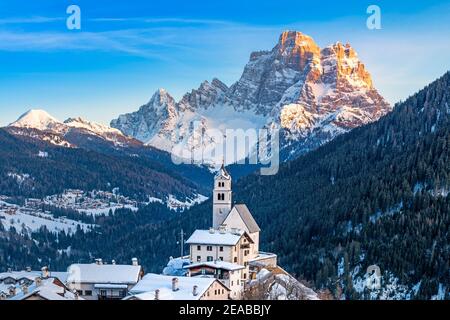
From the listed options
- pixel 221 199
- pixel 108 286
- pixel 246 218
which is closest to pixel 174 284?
pixel 108 286

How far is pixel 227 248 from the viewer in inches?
3228

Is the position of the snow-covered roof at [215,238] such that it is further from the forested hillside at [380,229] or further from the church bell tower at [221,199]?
the forested hillside at [380,229]

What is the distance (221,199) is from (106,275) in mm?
28195

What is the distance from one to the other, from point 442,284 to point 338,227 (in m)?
38.3

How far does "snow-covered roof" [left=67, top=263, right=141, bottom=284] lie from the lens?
230 ft

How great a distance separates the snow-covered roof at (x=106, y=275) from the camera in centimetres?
7000

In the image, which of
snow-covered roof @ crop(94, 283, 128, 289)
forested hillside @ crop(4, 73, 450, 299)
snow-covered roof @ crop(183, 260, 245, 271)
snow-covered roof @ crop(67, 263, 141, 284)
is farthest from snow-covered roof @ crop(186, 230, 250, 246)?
forested hillside @ crop(4, 73, 450, 299)

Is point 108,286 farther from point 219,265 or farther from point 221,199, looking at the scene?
point 221,199

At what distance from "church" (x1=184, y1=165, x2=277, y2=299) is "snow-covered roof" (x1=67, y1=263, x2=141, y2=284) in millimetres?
5962

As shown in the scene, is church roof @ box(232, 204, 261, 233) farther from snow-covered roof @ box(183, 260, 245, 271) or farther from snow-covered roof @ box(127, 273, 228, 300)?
Answer: snow-covered roof @ box(127, 273, 228, 300)

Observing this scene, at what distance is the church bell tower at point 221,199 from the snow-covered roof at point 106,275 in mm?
22856
